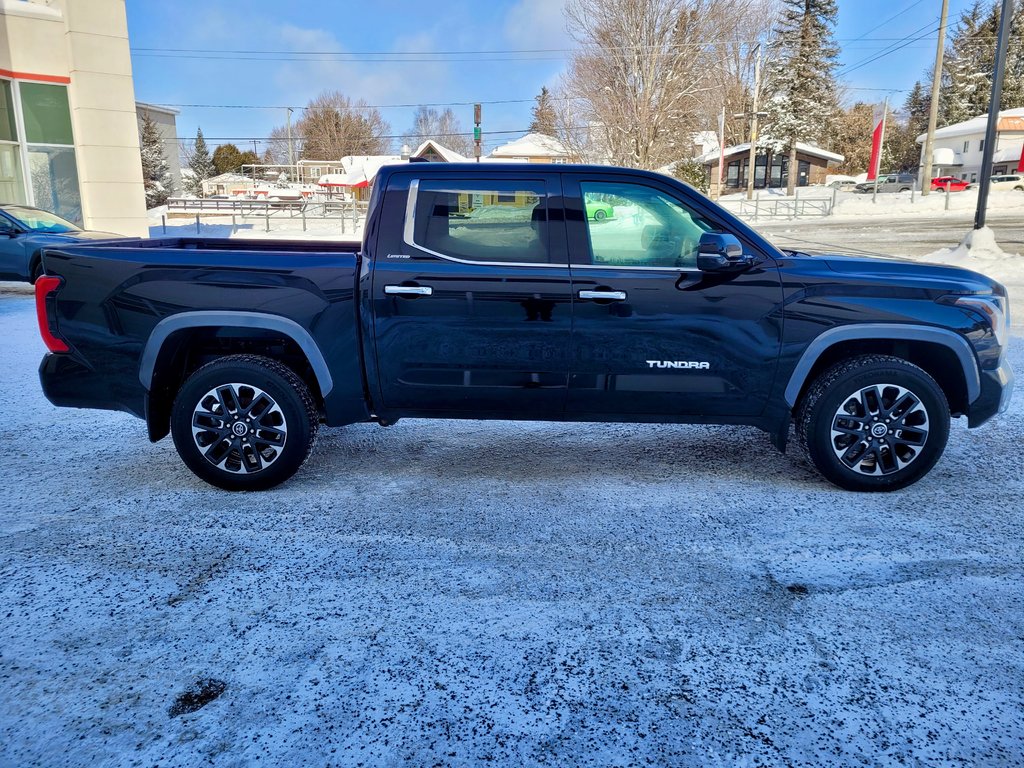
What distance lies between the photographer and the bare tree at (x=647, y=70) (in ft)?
79.8

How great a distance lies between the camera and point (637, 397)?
430 cm

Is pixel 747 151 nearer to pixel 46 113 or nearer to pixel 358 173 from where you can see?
pixel 358 173

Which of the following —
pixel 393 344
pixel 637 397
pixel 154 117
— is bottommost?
pixel 637 397

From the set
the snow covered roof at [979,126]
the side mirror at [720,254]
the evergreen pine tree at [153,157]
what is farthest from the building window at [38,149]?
the snow covered roof at [979,126]

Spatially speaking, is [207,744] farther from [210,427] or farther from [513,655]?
[210,427]

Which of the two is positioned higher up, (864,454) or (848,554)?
(864,454)

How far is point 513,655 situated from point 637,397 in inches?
75.6

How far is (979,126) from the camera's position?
56.1 metres

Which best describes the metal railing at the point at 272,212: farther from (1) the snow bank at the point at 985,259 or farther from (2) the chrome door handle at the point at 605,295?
(2) the chrome door handle at the point at 605,295

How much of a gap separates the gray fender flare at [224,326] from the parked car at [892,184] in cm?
5325

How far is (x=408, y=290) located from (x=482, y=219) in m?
0.60

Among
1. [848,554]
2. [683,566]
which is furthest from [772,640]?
[848,554]

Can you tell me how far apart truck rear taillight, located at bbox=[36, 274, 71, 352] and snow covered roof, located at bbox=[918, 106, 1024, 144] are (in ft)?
194

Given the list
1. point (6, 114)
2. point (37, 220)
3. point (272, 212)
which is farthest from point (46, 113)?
point (272, 212)
